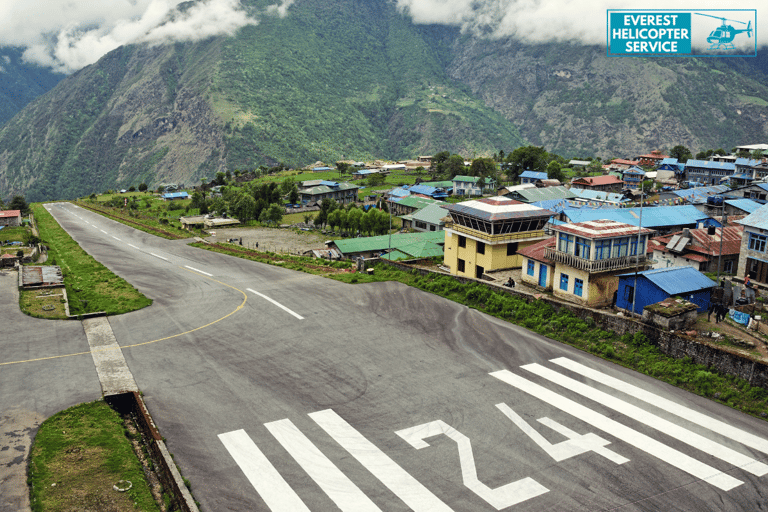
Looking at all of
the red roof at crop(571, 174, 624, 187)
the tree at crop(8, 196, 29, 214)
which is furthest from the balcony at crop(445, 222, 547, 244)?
the tree at crop(8, 196, 29, 214)

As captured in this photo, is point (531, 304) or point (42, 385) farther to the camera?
point (531, 304)

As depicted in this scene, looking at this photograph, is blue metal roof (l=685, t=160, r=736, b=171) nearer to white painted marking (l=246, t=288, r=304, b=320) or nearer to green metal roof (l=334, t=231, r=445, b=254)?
green metal roof (l=334, t=231, r=445, b=254)

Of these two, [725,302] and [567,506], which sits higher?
[725,302]

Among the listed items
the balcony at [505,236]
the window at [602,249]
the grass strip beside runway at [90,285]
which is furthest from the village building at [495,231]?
the grass strip beside runway at [90,285]

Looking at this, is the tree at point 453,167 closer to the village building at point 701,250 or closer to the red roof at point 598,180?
the red roof at point 598,180


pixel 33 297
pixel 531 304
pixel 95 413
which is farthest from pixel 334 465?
pixel 33 297

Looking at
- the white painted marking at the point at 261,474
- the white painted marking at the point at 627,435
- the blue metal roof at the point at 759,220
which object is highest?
the blue metal roof at the point at 759,220

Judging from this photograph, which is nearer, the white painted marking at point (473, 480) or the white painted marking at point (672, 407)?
the white painted marking at point (473, 480)

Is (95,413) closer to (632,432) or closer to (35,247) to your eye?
(632,432)
